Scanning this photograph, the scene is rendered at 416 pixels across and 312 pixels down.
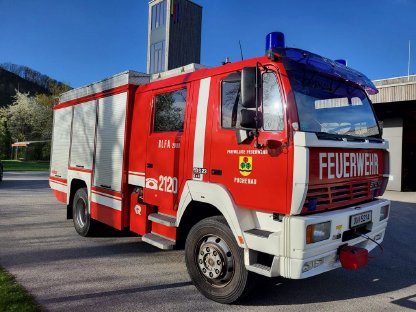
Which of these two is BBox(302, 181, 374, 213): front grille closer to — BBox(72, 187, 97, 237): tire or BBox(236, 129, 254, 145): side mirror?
BBox(236, 129, 254, 145): side mirror

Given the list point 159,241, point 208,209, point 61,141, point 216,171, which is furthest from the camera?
point 61,141

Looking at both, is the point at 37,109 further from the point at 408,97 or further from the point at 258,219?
the point at 258,219

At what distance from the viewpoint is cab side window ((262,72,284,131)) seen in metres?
3.61

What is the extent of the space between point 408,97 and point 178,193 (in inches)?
533

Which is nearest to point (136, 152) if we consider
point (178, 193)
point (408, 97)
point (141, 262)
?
point (178, 193)

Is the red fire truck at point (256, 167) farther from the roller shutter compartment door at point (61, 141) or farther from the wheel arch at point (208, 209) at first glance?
the roller shutter compartment door at point (61, 141)

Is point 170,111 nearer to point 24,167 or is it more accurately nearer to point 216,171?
point 216,171

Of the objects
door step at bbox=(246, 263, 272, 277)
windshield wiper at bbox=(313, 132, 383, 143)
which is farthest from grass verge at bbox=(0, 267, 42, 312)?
windshield wiper at bbox=(313, 132, 383, 143)

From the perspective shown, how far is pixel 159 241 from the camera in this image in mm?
4855

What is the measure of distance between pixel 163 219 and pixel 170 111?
1.47 m

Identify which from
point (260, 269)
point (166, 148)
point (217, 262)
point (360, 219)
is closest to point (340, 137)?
point (360, 219)

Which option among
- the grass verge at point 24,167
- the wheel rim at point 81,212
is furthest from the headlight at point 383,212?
the grass verge at point 24,167

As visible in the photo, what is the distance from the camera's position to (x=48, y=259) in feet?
18.0

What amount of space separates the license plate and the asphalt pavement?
0.65 m
